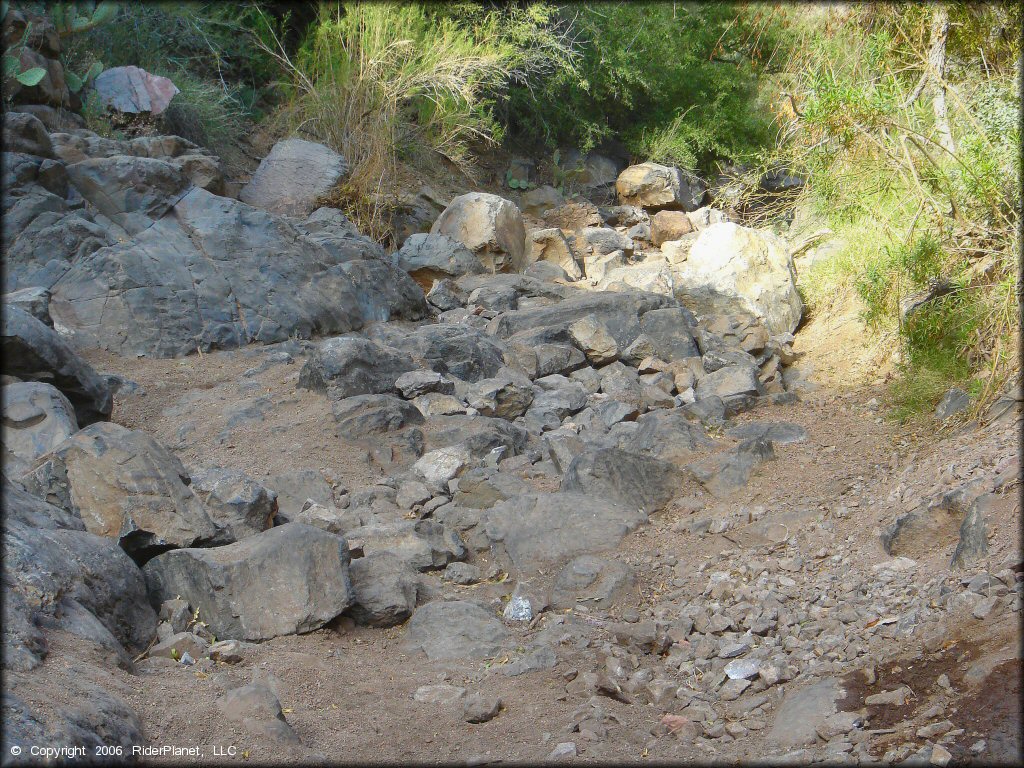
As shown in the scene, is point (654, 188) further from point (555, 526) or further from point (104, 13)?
point (555, 526)

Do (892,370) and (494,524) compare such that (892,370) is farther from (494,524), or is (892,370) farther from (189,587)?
(189,587)

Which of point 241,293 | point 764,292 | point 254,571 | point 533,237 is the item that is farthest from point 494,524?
point 533,237

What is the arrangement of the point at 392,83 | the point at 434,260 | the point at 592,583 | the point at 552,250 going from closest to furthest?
the point at 592,583
the point at 434,260
the point at 552,250
the point at 392,83

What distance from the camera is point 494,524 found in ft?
15.2

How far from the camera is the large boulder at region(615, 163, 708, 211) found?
38.1 feet

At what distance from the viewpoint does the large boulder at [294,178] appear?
9.11 meters

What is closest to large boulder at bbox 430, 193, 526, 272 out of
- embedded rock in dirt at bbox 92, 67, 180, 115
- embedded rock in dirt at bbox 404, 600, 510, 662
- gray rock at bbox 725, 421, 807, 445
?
embedded rock in dirt at bbox 92, 67, 180, 115

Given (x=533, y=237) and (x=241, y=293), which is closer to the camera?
(x=241, y=293)

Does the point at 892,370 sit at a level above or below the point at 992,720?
below

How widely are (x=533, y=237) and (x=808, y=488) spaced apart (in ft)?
18.4

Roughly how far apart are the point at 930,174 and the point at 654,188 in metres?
5.90

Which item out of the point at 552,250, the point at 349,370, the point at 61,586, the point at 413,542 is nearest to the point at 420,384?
the point at 349,370

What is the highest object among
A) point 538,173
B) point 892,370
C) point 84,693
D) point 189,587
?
point 84,693

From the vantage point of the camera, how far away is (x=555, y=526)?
4527 millimetres
